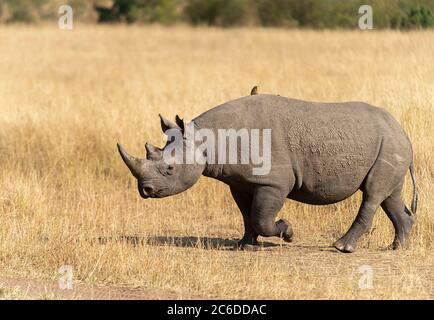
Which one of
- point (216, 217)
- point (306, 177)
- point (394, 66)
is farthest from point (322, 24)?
point (306, 177)

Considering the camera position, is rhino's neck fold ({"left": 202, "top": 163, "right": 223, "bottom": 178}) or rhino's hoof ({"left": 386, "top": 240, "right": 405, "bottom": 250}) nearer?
rhino's neck fold ({"left": 202, "top": 163, "right": 223, "bottom": 178})

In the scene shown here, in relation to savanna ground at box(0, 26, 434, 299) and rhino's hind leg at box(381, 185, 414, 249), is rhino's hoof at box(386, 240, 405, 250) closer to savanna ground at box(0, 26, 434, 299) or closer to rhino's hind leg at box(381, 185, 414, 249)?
rhino's hind leg at box(381, 185, 414, 249)

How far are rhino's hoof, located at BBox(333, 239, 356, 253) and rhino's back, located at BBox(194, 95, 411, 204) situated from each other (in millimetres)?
394

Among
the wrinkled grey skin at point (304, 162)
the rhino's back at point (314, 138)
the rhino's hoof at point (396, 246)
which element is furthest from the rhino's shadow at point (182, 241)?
the rhino's hoof at point (396, 246)

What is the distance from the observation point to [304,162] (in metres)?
9.23

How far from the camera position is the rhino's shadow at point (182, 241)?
970 centimetres

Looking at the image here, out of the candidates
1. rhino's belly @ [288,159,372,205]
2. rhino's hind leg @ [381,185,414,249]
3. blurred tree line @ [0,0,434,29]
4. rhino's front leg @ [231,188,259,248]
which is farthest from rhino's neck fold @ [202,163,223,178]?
blurred tree line @ [0,0,434,29]

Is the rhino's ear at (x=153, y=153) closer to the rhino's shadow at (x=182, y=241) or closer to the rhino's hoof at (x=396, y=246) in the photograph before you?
the rhino's shadow at (x=182, y=241)

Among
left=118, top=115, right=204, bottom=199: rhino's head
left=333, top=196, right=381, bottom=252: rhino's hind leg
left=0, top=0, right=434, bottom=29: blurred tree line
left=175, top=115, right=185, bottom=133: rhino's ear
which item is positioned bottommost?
left=333, top=196, right=381, bottom=252: rhino's hind leg

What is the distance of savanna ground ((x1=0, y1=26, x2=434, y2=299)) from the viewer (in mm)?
8367

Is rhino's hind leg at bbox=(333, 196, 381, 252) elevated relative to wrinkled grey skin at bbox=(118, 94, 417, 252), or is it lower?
lower

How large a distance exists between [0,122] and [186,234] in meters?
4.57

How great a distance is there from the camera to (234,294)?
7859 millimetres

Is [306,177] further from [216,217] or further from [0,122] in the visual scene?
[0,122]
